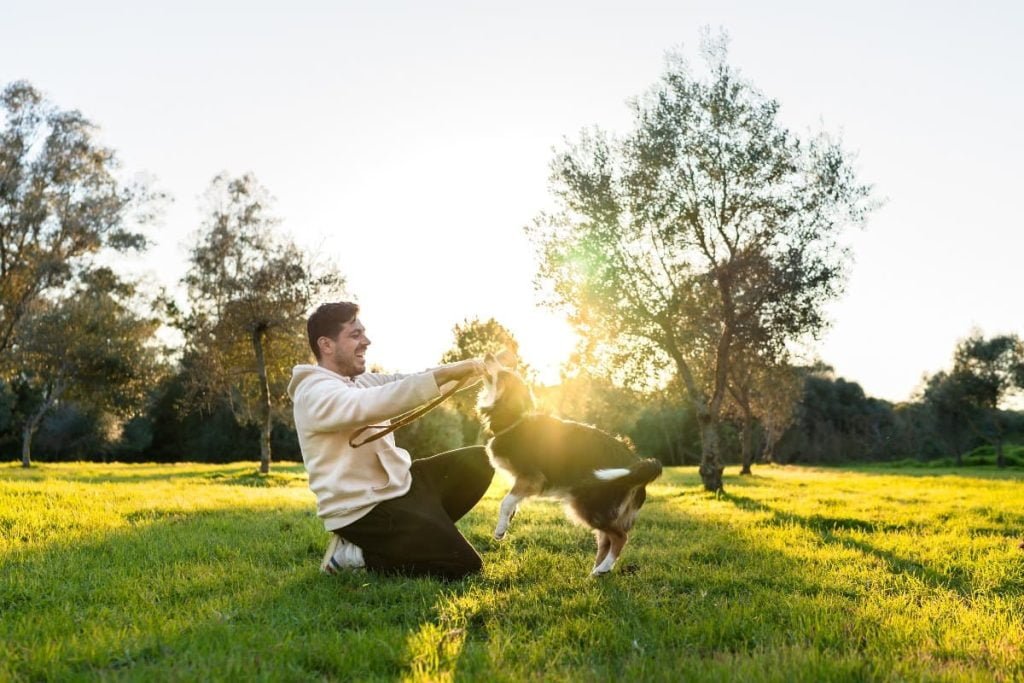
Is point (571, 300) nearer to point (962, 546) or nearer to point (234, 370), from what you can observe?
point (962, 546)

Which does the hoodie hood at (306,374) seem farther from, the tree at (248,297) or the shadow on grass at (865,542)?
the tree at (248,297)

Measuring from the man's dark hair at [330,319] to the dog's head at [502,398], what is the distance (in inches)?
50.4

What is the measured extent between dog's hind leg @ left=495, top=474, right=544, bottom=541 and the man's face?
1.80m

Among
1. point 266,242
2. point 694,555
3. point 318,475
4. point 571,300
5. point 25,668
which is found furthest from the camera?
point 266,242

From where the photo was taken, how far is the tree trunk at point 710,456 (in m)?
21.6

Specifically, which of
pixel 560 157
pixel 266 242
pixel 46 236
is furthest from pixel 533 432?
pixel 46 236

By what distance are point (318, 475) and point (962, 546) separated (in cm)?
815

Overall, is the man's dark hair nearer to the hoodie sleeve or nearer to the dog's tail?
the hoodie sleeve

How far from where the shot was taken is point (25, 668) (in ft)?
12.5

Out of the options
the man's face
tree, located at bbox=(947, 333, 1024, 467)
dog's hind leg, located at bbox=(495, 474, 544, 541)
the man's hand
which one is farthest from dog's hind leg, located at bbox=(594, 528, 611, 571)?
tree, located at bbox=(947, 333, 1024, 467)

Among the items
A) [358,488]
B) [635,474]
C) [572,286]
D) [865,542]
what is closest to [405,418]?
[358,488]

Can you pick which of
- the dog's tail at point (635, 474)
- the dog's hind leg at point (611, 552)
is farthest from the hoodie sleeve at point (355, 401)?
the dog's hind leg at point (611, 552)

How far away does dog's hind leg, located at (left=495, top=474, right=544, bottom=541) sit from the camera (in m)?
6.41

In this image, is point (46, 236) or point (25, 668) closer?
point (25, 668)
